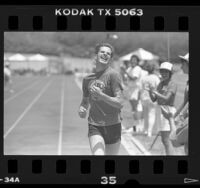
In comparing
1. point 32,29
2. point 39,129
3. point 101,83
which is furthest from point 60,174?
point 39,129

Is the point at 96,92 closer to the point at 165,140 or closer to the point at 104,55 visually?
the point at 104,55

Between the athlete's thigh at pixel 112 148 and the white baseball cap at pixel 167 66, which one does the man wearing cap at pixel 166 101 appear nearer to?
the white baseball cap at pixel 167 66

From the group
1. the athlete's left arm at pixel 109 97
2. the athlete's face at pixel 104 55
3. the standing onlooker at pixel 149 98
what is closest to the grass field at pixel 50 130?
the standing onlooker at pixel 149 98

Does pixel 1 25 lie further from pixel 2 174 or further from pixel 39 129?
pixel 39 129

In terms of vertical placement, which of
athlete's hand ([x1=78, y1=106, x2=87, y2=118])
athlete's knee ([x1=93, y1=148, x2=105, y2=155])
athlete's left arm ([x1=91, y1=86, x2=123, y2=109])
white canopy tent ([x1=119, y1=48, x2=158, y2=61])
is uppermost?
white canopy tent ([x1=119, y1=48, x2=158, y2=61])

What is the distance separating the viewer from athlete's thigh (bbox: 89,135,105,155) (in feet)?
29.6

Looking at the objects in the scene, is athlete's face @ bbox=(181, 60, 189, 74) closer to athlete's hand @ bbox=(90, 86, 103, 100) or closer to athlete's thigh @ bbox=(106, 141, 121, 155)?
athlete's hand @ bbox=(90, 86, 103, 100)

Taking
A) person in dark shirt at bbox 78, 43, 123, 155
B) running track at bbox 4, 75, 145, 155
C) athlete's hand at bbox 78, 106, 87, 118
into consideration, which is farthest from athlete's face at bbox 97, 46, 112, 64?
running track at bbox 4, 75, 145, 155

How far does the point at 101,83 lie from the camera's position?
9031mm

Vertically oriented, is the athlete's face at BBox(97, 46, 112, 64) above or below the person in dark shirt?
above

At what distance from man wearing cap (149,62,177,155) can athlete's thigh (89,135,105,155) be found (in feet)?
4.63

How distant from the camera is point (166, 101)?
986 centimetres

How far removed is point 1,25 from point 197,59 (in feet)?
10.6

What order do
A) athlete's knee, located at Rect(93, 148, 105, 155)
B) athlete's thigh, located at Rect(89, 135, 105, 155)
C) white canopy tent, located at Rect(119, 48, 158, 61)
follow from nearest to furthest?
1. athlete's thigh, located at Rect(89, 135, 105, 155)
2. athlete's knee, located at Rect(93, 148, 105, 155)
3. white canopy tent, located at Rect(119, 48, 158, 61)
